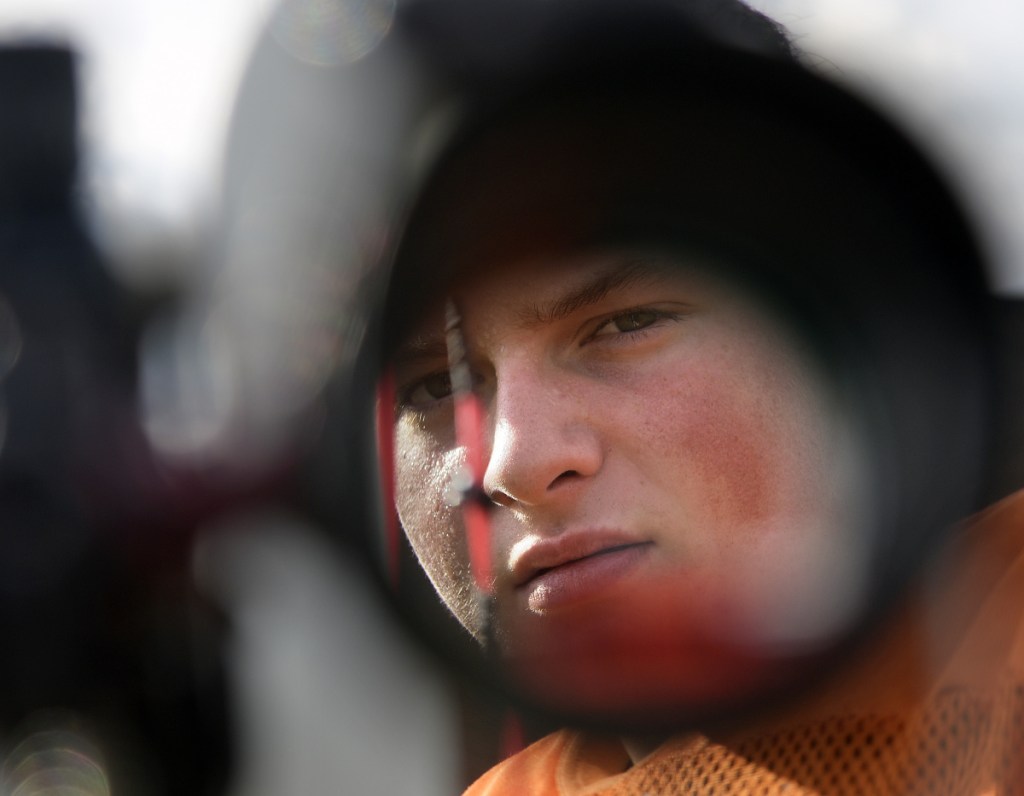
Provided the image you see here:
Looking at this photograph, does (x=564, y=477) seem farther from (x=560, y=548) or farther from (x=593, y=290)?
(x=593, y=290)

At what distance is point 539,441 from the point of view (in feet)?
2.32

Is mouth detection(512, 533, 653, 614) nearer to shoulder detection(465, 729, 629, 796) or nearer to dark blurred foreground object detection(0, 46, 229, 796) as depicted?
shoulder detection(465, 729, 629, 796)

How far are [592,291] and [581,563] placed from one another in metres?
0.19

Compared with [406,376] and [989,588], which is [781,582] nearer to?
[989,588]

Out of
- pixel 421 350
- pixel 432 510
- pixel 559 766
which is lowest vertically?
pixel 559 766

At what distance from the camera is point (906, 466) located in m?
0.76

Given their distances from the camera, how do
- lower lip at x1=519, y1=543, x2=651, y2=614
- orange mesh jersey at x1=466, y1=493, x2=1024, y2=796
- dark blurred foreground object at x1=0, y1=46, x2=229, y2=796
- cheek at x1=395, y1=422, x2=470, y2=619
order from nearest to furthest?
orange mesh jersey at x1=466, y1=493, x2=1024, y2=796
lower lip at x1=519, y1=543, x2=651, y2=614
cheek at x1=395, y1=422, x2=470, y2=619
dark blurred foreground object at x1=0, y1=46, x2=229, y2=796

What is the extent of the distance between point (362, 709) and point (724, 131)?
3.07ft

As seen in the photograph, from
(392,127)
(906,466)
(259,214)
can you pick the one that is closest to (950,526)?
(906,466)

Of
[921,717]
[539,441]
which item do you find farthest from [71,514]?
[921,717]

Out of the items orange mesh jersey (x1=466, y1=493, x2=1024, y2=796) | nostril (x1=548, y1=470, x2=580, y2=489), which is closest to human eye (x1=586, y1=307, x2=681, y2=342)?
nostril (x1=548, y1=470, x2=580, y2=489)

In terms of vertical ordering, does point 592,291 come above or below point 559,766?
above

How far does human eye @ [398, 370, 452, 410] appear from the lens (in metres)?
0.85

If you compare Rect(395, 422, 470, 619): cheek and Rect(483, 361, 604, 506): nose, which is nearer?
Rect(483, 361, 604, 506): nose
